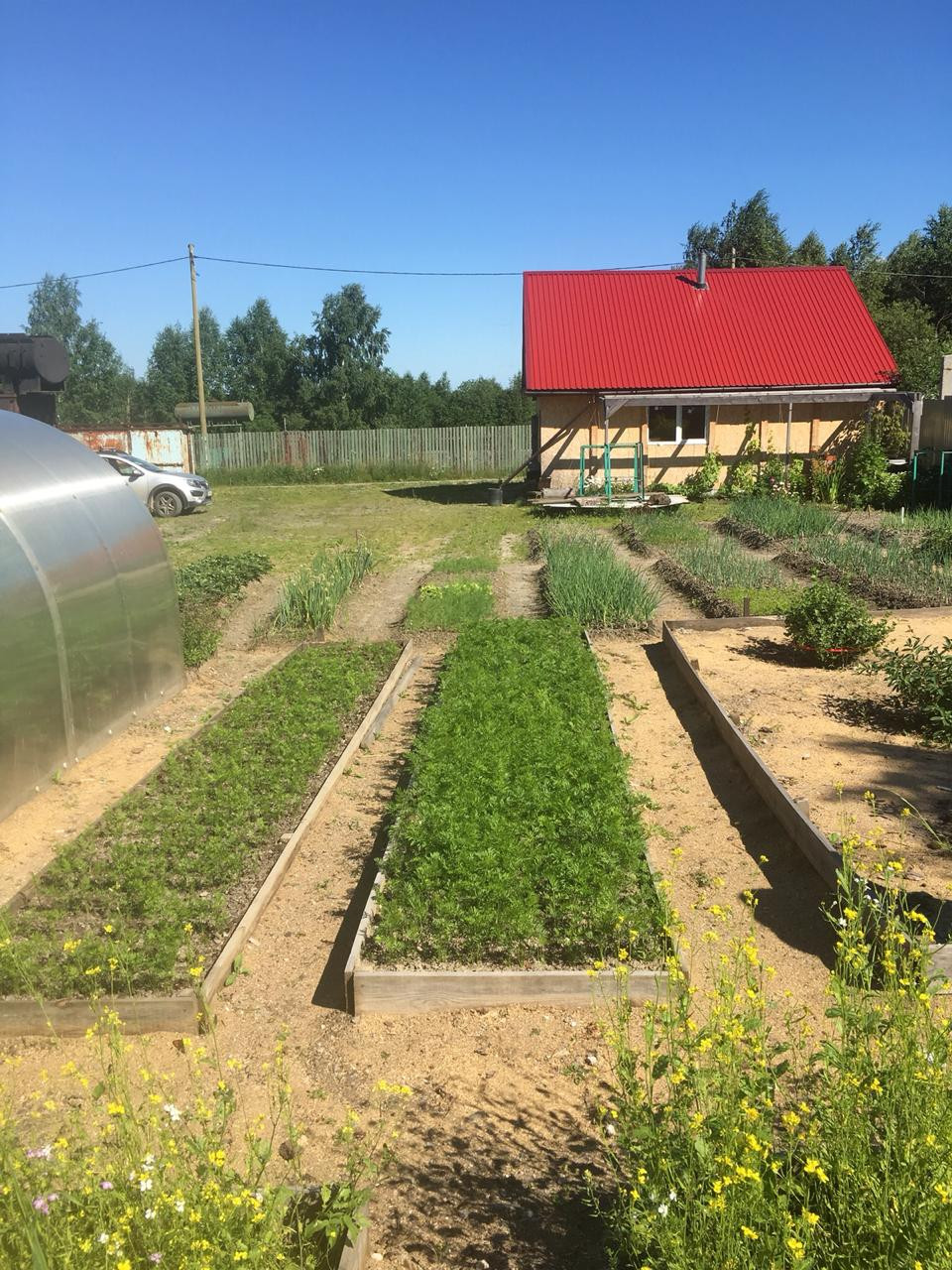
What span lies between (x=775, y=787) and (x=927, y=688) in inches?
83.6

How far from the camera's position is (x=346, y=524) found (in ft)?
74.3

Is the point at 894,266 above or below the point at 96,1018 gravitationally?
above

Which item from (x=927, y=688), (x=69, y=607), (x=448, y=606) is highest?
(x=69, y=607)

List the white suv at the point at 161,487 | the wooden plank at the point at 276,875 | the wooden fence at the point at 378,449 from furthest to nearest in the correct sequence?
the wooden fence at the point at 378,449
the white suv at the point at 161,487
the wooden plank at the point at 276,875

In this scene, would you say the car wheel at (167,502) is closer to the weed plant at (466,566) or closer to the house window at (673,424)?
the weed plant at (466,566)

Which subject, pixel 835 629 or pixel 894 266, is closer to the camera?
pixel 835 629

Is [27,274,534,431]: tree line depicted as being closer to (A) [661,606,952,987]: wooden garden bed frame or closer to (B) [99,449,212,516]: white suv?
(B) [99,449,212,516]: white suv

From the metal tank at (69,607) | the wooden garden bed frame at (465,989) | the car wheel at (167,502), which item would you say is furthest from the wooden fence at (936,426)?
the wooden garden bed frame at (465,989)

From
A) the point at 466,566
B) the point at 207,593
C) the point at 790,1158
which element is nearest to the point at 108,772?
the point at 207,593

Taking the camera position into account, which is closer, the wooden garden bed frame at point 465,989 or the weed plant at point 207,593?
the wooden garden bed frame at point 465,989

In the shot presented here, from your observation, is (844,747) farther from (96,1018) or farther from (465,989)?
(96,1018)

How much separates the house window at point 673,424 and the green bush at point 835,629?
52.8 ft

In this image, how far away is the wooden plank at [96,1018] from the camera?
4301 millimetres

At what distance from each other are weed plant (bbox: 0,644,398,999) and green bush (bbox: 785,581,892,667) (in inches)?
175
